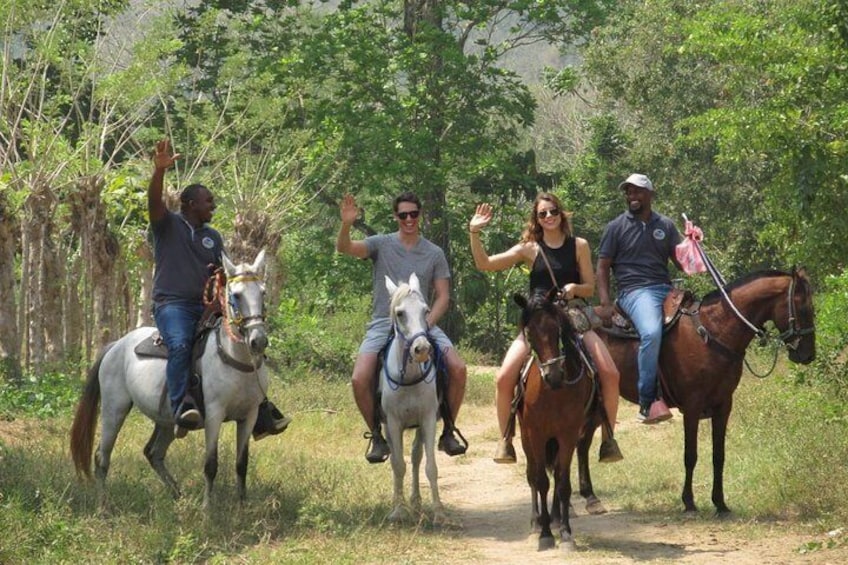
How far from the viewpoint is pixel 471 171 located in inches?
1206

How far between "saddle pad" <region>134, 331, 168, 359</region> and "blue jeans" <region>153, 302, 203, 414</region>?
0.18 meters

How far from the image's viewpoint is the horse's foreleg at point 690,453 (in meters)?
10.8

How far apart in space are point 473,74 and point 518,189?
330cm

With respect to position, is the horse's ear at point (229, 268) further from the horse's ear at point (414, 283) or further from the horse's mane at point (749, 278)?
the horse's mane at point (749, 278)

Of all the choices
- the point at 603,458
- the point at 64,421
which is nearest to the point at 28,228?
the point at 64,421

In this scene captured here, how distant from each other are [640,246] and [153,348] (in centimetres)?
416

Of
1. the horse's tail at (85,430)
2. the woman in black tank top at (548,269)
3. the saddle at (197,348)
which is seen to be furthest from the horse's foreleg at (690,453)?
the horse's tail at (85,430)

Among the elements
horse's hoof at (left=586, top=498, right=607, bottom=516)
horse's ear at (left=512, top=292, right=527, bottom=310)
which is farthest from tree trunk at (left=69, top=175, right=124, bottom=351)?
horse's ear at (left=512, top=292, right=527, bottom=310)

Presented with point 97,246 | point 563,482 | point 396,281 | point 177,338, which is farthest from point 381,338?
point 97,246

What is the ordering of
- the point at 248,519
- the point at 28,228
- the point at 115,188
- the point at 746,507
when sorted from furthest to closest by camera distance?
1. the point at 115,188
2. the point at 28,228
3. the point at 746,507
4. the point at 248,519

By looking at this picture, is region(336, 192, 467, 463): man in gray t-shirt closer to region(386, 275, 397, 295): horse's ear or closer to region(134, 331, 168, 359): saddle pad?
region(386, 275, 397, 295): horse's ear

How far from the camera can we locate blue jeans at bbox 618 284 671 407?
10.9 m

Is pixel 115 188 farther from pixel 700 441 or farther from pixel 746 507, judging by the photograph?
pixel 746 507

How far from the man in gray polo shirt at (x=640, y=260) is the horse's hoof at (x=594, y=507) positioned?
843mm
